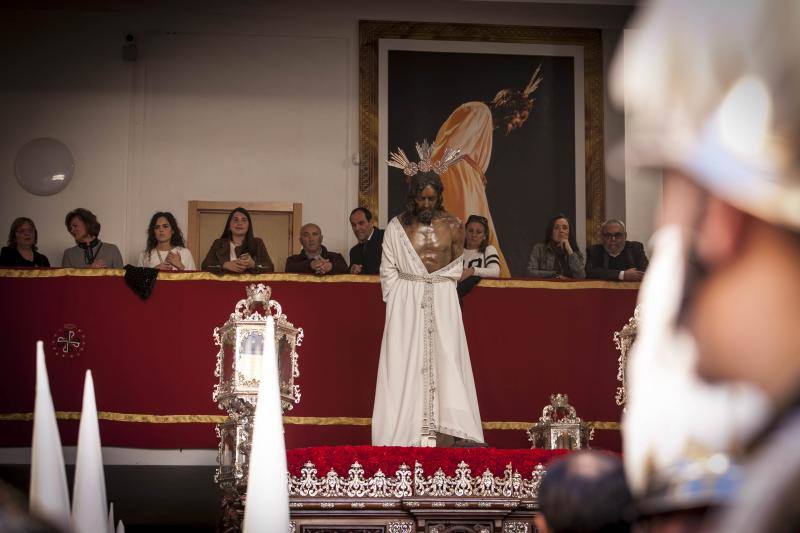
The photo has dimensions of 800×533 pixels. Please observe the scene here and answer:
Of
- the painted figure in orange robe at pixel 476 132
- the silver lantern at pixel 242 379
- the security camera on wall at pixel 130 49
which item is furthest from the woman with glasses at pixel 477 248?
the security camera on wall at pixel 130 49

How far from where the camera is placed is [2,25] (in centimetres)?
1367

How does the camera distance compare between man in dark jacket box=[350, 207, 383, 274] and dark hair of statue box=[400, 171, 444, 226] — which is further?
man in dark jacket box=[350, 207, 383, 274]

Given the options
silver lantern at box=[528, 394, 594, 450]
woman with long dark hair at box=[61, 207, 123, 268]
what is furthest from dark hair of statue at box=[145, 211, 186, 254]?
silver lantern at box=[528, 394, 594, 450]

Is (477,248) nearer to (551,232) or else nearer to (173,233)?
(551,232)

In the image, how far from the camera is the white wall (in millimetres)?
13508

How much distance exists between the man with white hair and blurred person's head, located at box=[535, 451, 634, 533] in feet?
1.59

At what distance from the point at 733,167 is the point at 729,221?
0.10 ft

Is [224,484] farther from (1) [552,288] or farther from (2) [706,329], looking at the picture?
(2) [706,329]

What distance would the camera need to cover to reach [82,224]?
39.3ft

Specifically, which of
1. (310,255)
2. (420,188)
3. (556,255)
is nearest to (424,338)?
(420,188)

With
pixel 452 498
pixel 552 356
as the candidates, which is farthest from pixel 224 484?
pixel 552 356

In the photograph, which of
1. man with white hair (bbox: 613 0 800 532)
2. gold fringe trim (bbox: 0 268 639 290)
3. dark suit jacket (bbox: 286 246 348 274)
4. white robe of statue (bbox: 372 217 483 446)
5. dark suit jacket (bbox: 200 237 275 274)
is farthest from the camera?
dark suit jacket (bbox: 200 237 275 274)

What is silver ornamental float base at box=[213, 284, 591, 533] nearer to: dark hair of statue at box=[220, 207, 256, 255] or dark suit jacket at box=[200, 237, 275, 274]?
dark suit jacket at box=[200, 237, 275, 274]

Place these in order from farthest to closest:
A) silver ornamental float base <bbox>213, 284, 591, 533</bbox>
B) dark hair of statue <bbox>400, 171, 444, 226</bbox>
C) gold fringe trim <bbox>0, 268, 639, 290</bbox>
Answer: gold fringe trim <bbox>0, 268, 639, 290</bbox> < dark hair of statue <bbox>400, 171, 444, 226</bbox> < silver ornamental float base <bbox>213, 284, 591, 533</bbox>
